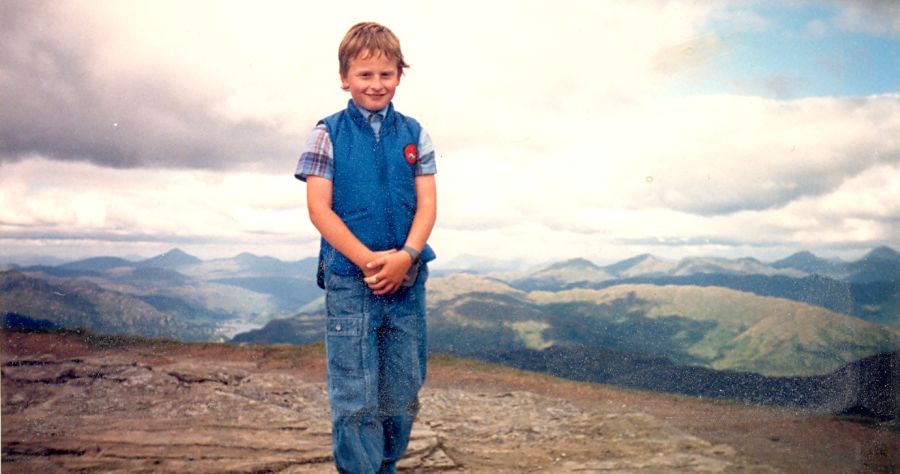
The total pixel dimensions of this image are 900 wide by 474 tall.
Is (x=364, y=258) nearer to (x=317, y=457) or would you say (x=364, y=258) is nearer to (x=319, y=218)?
(x=319, y=218)

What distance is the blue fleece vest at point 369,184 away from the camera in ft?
8.91

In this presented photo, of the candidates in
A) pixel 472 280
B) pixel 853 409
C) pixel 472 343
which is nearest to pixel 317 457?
pixel 853 409

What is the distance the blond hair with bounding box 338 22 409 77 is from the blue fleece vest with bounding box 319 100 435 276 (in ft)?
0.71

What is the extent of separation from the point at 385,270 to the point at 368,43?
3.18ft

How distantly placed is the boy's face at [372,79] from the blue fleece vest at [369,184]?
8 centimetres

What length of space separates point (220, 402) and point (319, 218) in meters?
3.88

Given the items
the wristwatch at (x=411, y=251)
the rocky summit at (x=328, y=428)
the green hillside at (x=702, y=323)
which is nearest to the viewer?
the wristwatch at (x=411, y=251)

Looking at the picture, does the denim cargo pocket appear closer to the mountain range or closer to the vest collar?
the vest collar

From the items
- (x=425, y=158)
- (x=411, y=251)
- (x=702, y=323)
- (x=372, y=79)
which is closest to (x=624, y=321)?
(x=702, y=323)

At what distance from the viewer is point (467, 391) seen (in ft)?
24.8

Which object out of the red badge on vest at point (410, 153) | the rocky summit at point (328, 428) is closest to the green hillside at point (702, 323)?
the rocky summit at point (328, 428)

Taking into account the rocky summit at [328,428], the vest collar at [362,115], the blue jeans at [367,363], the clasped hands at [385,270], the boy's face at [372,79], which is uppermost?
the boy's face at [372,79]

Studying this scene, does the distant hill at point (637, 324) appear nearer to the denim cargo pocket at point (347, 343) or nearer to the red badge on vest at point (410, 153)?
the red badge on vest at point (410, 153)

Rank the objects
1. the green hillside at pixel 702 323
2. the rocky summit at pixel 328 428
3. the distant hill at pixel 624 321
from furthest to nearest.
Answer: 1. the distant hill at pixel 624 321
2. the green hillside at pixel 702 323
3. the rocky summit at pixel 328 428
